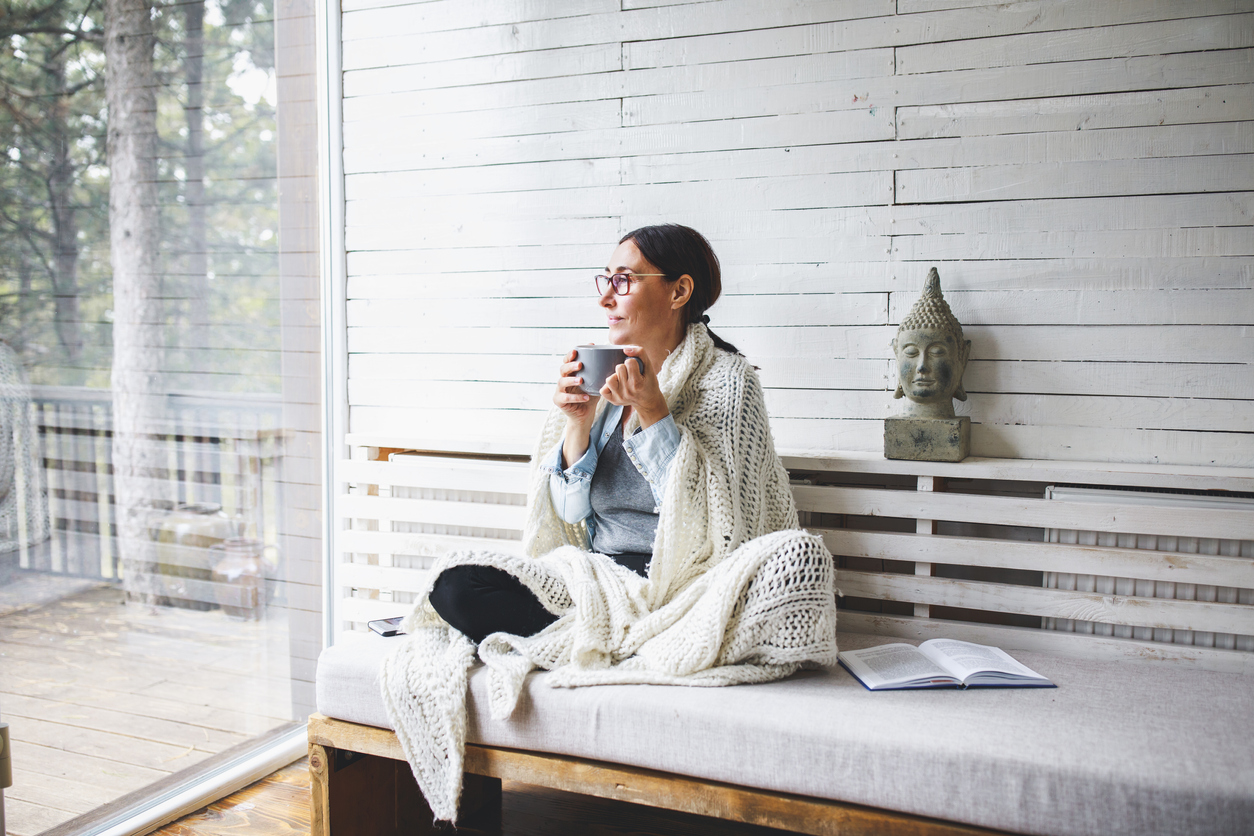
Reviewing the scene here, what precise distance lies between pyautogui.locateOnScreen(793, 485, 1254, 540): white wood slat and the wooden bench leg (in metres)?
Result: 0.95

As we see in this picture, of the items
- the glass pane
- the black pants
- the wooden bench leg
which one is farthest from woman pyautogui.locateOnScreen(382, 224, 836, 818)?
the glass pane

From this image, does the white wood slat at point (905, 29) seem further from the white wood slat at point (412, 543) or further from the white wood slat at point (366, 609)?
the white wood slat at point (366, 609)

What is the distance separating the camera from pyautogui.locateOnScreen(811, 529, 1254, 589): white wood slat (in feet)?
5.64

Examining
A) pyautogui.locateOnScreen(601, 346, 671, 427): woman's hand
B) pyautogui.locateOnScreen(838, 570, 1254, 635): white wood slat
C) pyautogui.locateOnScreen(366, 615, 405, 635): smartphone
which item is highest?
pyautogui.locateOnScreen(601, 346, 671, 427): woman's hand

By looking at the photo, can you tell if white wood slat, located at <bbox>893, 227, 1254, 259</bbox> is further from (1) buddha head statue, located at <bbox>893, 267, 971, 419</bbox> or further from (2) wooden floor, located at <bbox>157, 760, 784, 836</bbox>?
(2) wooden floor, located at <bbox>157, 760, 784, 836</bbox>

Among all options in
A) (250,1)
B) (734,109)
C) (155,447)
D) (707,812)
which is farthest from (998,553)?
(250,1)

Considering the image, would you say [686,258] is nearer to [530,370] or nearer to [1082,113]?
[530,370]

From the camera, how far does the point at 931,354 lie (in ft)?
6.25

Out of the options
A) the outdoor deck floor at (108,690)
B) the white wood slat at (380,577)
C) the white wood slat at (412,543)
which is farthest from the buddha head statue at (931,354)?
the outdoor deck floor at (108,690)

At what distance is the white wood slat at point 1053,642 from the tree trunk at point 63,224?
1684 millimetres

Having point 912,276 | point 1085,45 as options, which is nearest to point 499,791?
point 912,276

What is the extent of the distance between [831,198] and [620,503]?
884 millimetres

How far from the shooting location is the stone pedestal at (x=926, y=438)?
1.89m

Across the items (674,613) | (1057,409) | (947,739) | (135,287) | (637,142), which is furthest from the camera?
(637,142)
